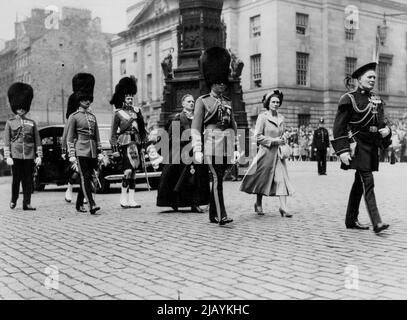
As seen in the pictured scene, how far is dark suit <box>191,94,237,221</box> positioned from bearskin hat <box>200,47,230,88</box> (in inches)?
10.1

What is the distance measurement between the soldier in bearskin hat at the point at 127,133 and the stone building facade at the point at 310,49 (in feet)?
114

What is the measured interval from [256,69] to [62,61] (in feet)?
48.2

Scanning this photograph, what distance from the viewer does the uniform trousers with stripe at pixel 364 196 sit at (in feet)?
24.6

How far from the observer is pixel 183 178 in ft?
33.5

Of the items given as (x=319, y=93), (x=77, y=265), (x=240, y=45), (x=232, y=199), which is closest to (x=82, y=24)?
(x=240, y=45)

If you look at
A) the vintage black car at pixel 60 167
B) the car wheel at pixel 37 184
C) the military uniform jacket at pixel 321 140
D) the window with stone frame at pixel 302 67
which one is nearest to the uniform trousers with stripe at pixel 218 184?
the vintage black car at pixel 60 167

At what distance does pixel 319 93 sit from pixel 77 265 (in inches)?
1715

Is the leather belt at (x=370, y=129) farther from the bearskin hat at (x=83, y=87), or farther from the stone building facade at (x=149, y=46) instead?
the stone building facade at (x=149, y=46)

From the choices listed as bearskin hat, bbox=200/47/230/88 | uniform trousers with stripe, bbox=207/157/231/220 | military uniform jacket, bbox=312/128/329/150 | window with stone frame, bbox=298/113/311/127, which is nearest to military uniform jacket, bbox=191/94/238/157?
uniform trousers with stripe, bbox=207/157/231/220

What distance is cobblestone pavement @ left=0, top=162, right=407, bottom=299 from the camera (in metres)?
4.80

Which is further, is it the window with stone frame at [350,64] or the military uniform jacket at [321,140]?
the window with stone frame at [350,64]

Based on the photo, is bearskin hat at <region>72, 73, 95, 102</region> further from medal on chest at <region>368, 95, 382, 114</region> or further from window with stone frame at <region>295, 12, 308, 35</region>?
window with stone frame at <region>295, 12, 308, 35</region>

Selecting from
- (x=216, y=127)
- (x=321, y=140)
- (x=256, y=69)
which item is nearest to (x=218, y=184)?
(x=216, y=127)

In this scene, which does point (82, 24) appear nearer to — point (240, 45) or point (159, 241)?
point (240, 45)
